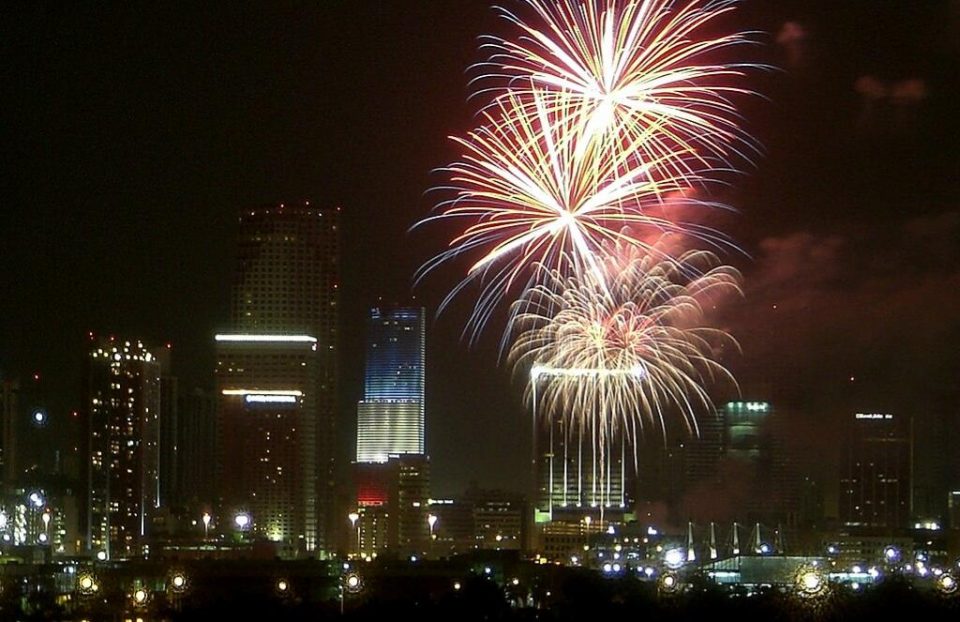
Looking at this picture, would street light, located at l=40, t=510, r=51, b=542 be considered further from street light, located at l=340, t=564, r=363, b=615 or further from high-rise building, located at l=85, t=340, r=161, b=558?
street light, located at l=340, t=564, r=363, b=615

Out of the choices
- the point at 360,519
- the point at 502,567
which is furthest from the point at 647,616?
the point at 360,519

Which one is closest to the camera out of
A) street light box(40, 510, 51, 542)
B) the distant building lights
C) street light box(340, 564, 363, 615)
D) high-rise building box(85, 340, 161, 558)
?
street light box(340, 564, 363, 615)

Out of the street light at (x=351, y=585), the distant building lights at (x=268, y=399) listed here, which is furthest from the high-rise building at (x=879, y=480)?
the street light at (x=351, y=585)

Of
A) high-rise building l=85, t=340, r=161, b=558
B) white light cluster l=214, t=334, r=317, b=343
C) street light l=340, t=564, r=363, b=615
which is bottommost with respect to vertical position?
street light l=340, t=564, r=363, b=615

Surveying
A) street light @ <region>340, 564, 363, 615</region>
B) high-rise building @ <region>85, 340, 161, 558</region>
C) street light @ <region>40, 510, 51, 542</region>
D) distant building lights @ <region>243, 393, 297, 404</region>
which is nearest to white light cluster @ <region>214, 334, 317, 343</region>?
distant building lights @ <region>243, 393, 297, 404</region>

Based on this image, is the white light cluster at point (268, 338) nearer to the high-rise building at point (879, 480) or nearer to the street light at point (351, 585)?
the high-rise building at point (879, 480)

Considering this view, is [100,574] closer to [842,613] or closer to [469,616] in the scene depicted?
[469,616]

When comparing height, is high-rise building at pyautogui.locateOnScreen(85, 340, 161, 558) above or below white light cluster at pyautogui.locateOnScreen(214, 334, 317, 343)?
below
